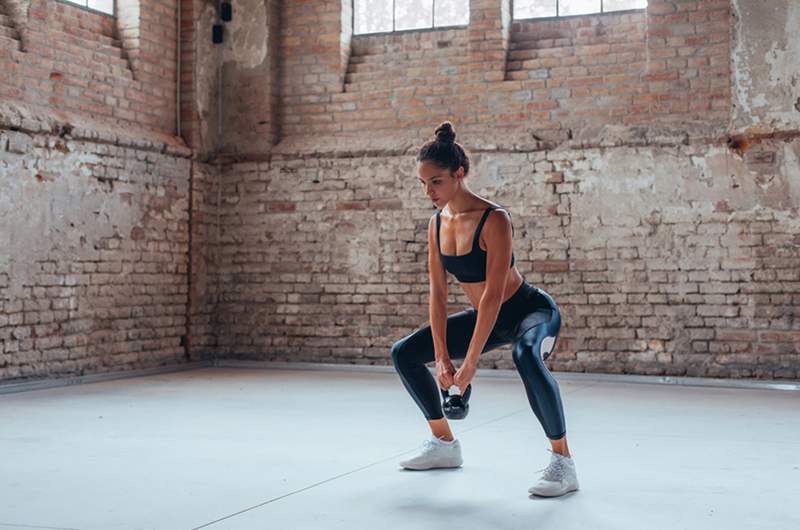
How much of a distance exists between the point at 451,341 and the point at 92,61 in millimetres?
5219

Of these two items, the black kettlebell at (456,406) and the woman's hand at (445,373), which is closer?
the black kettlebell at (456,406)

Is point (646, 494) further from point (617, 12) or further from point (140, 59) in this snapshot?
point (140, 59)

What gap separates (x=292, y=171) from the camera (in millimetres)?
9109

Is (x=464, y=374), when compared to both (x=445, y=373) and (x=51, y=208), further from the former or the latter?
(x=51, y=208)

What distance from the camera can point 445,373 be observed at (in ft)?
12.5

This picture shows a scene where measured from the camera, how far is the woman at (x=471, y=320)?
371 cm

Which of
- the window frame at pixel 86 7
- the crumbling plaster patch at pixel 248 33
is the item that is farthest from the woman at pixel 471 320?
the crumbling plaster patch at pixel 248 33

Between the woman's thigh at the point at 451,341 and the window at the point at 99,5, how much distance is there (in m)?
5.33

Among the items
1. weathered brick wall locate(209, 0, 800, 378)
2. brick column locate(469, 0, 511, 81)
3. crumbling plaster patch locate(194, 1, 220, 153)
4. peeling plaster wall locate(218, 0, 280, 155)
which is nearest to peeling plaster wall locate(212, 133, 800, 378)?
weathered brick wall locate(209, 0, 800, 378)

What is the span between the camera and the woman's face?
12.8ft

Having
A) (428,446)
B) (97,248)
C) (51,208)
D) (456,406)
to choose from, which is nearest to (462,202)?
(456,406)

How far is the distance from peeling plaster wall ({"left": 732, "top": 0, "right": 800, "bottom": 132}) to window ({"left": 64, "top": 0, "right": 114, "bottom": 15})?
5.10 m

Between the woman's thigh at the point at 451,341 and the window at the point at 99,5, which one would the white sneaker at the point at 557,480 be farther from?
the window at the point at 99,5

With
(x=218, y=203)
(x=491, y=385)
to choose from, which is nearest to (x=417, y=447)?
(x=491, y=385)
